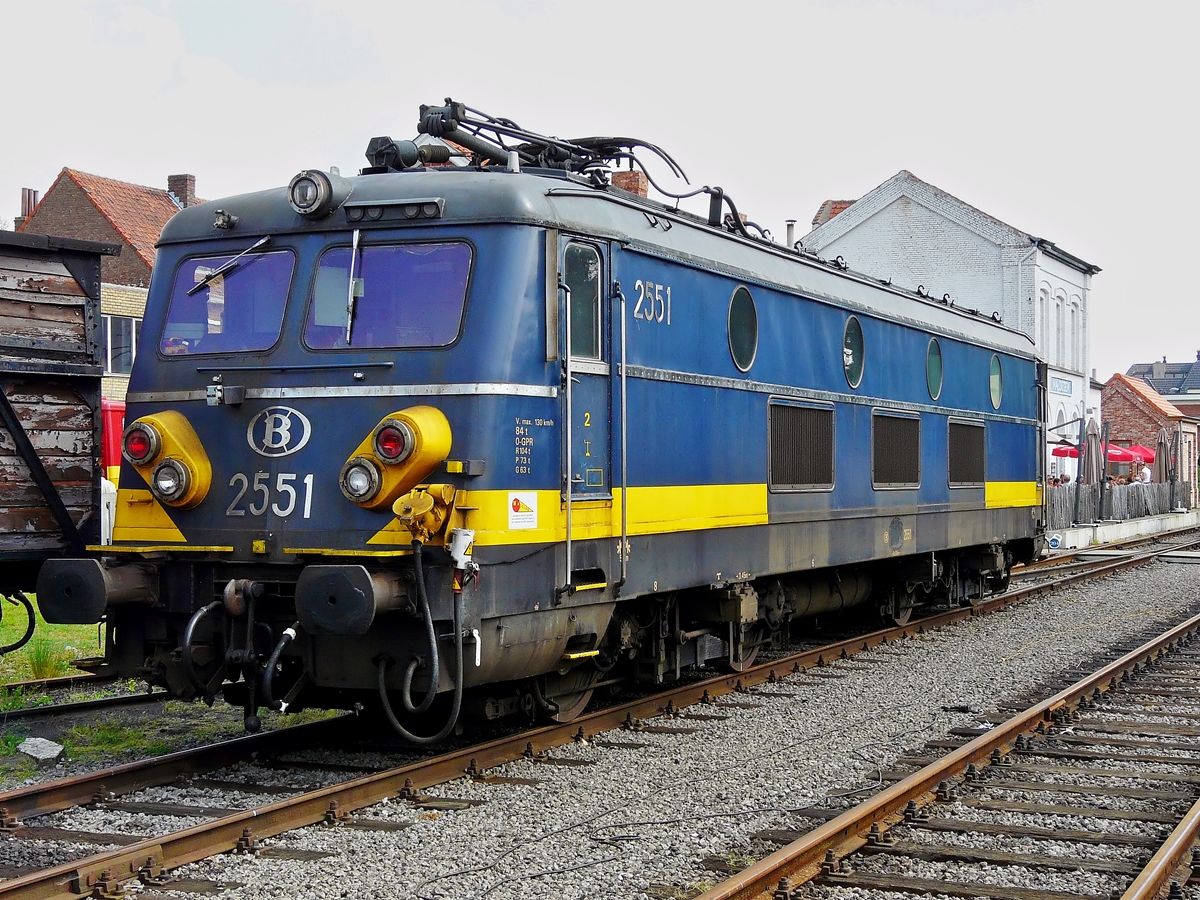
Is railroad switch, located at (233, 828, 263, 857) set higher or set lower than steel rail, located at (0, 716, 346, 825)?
lower

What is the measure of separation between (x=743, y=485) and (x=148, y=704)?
4.55 m

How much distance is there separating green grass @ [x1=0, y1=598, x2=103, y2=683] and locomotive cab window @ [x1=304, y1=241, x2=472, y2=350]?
4.05m

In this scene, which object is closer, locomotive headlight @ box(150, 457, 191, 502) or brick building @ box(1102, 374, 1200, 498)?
locomotive headlight @ box(150, 457, 191, 502)

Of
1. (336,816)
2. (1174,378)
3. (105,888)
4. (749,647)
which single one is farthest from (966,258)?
(1174,378)

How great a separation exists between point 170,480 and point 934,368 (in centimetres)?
876

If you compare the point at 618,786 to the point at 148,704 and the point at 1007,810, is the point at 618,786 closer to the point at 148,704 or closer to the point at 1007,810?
the point at 1007,810

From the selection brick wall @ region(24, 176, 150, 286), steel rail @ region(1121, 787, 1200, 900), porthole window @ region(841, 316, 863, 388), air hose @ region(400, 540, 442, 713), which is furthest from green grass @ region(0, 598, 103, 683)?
brick wall @ region(24, 176, 150, 286)

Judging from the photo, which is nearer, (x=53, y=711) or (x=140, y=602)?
(x=140, y=602)

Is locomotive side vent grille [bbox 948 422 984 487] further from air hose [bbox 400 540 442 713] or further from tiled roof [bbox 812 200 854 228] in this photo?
tiled roof [bbox 812 200 854 228]

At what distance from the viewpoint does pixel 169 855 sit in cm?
593

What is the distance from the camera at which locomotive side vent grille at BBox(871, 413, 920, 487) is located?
1244 centimetres

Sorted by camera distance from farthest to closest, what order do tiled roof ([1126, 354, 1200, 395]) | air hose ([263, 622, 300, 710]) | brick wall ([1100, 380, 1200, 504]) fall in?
tiled roof ([1126, 354, 1200, 395]) < brick wall ([1100, 380, 1200, 504]) < air hose ([263, 622, 300, 710])

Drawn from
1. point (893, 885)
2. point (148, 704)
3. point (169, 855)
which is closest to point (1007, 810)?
point (893, 885)

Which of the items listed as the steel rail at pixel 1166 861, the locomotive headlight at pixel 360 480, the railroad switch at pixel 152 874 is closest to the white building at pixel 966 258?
the steel rail at pixel 1166 861
